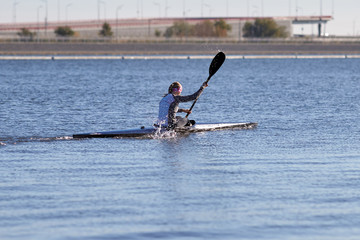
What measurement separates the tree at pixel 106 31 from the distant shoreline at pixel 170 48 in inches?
1042

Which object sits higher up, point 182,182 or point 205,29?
point 205,29

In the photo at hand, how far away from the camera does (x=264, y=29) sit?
196 metres

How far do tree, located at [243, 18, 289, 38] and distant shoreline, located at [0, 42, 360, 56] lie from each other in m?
28.8

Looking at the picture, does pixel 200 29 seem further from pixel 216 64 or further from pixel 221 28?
pixel 216 64

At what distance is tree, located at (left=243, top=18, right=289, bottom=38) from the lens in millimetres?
194750

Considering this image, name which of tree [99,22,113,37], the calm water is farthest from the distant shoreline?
the calm water

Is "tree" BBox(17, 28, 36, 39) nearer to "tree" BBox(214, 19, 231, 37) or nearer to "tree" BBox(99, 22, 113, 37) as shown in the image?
"tree" BBox(99, 22, 113, 37)

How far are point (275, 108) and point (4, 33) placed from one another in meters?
143

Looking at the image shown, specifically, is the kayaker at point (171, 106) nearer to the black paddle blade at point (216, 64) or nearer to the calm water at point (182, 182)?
the calm water at point (182, 182)

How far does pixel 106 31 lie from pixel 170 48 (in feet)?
111

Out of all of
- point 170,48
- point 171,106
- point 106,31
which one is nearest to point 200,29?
point 106,31

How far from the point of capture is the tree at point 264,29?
639 feet

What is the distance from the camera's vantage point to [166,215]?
11.7 meters

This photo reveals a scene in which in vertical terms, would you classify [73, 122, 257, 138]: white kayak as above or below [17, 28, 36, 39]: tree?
below
